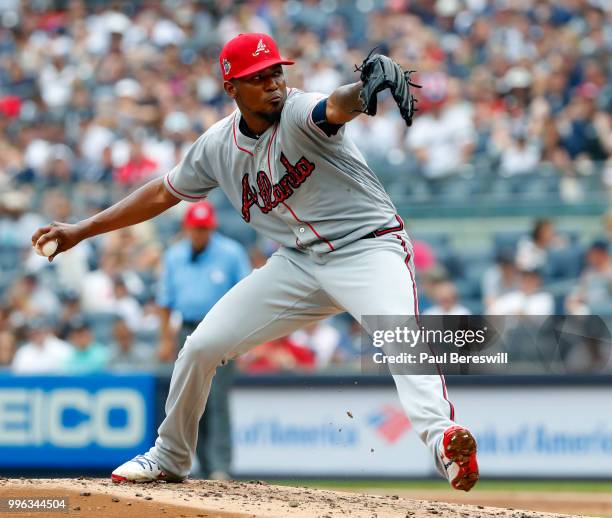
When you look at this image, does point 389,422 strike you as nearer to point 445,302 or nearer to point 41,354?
point 445,302

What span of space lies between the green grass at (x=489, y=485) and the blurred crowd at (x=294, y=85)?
1029 millimetres

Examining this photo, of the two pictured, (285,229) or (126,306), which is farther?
(126,306)

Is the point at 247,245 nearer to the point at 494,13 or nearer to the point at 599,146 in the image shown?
the point at 599,146

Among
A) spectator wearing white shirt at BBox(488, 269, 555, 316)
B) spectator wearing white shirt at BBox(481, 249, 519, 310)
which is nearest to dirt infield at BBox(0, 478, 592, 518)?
spectator wearing white shirt at BBox(488, 269, 555, 316)

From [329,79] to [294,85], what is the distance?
47 centimetres

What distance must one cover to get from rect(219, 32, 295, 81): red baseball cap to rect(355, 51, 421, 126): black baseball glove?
0.67 metres

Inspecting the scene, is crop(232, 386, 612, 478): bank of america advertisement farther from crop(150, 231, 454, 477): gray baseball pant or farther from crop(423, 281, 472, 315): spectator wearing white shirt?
crop(150, 231, 454, 477): gray baseball pant

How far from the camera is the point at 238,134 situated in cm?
519

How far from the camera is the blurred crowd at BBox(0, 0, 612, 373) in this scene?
10250 mm

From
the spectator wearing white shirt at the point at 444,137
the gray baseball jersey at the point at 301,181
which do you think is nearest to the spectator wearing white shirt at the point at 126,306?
the spectator wearing white shirt at the point at 444,137

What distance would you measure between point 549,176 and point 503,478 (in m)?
3.28

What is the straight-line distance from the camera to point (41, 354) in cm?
1017

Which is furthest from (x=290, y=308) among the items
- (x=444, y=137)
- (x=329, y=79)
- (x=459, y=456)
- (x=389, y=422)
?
(x=329, y=79)

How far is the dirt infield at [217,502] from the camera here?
4887 mm
